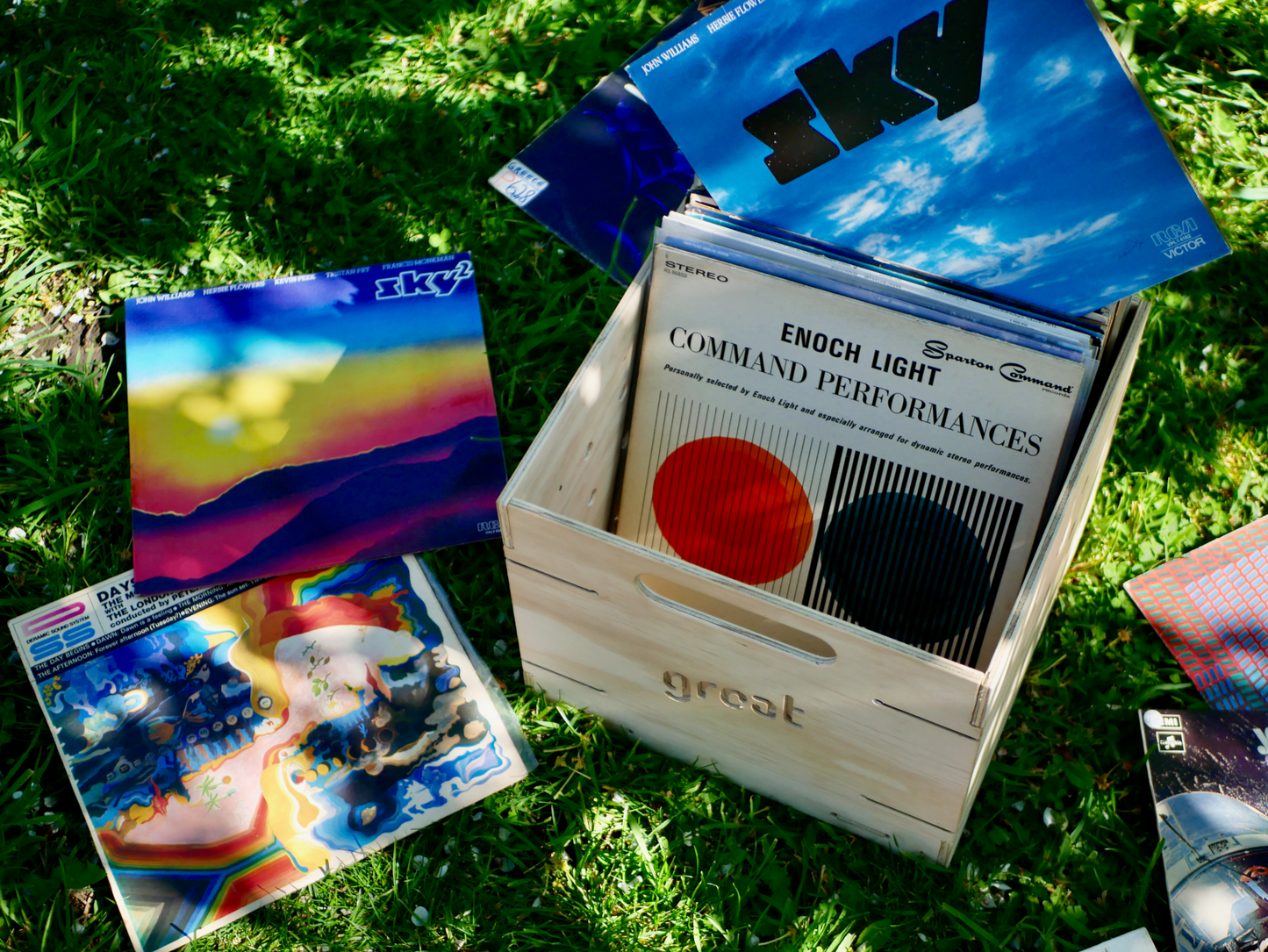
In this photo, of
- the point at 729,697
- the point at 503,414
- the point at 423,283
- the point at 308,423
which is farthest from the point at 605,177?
the point at 729,697

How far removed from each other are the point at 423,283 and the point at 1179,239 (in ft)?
3.61

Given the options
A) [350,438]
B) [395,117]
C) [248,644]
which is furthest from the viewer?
[395,117]

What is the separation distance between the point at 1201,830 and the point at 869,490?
54cm

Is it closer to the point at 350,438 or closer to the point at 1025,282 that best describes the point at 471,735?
the point at 350,438

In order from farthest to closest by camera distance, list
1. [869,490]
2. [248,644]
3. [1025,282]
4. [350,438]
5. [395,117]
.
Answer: [395,117], [350,438], [248,644], [869,490], [1025,282]

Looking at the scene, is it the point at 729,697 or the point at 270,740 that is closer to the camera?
the point at 729,697

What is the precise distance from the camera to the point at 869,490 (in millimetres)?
1242

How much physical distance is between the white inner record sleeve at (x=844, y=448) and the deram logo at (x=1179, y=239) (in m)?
0.14

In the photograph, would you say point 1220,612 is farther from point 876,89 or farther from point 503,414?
point 503,414

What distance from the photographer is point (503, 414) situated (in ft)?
5.14

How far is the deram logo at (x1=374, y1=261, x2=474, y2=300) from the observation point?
1.66 metres

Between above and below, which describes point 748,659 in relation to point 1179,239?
below

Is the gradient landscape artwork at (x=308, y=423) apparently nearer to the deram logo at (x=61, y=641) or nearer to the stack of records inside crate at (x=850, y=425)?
the deram logo at (x=61, y=641)

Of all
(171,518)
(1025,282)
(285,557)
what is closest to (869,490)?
(1025,282)
